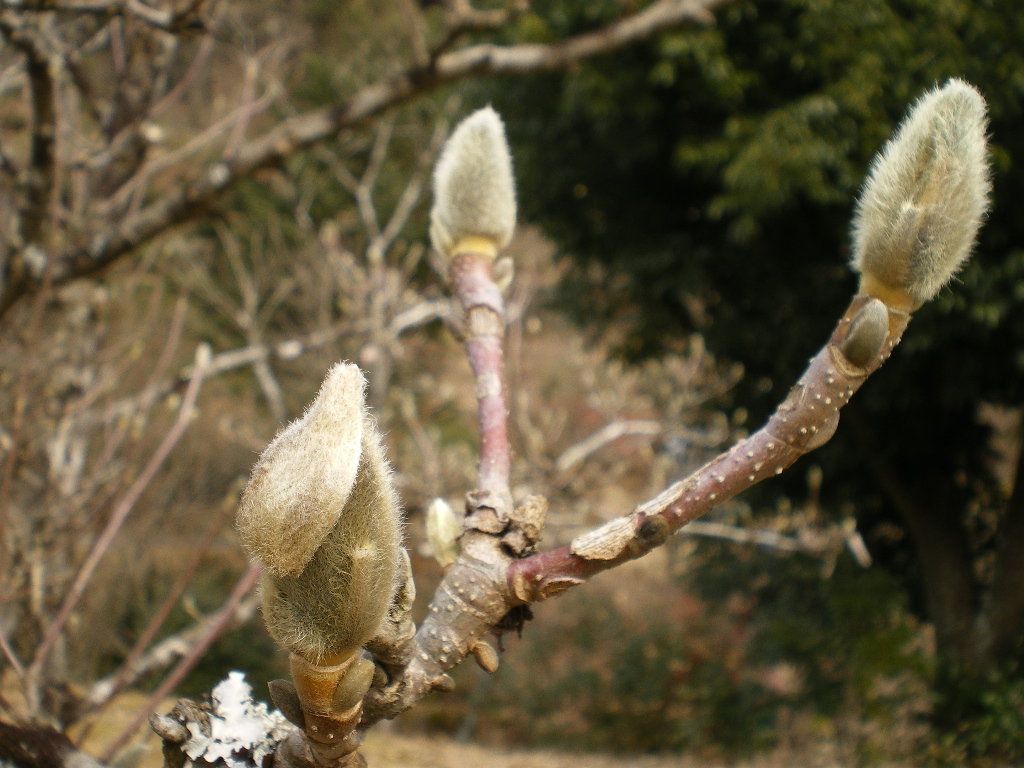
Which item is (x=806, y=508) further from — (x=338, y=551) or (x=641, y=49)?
(x=338, y=551)

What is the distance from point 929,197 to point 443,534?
0.42 meters

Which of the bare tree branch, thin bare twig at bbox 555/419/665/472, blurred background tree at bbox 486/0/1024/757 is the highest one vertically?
the bare tree branch

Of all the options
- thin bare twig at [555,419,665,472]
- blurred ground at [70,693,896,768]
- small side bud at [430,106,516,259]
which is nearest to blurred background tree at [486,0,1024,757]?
thin bare twig at [555,419,665,472]

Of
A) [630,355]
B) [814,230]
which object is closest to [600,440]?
[630,355]

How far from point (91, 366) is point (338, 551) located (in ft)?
8.58

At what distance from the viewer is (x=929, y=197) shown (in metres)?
0.54

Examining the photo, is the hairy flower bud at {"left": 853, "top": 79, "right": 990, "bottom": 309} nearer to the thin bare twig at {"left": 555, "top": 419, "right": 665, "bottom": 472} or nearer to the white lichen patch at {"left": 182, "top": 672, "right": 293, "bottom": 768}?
the white lichen patch at {"left": 182, "top": 672, "right": 293, "bottom": 768}

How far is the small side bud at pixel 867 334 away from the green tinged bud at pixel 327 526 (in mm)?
316

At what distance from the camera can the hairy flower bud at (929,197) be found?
0.54m

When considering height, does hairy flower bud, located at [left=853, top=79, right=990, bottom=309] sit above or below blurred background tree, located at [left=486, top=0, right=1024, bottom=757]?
above

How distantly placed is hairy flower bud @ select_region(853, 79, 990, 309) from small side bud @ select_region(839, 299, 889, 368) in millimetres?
32

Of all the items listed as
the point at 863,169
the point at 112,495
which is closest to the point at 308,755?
the point at 112,495

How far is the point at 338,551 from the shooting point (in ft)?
1.52

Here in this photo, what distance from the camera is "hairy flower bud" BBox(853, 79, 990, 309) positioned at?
0.54 m
